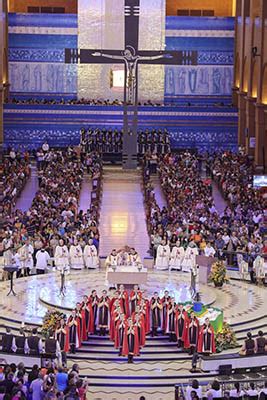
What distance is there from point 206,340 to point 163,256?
8.12 meters

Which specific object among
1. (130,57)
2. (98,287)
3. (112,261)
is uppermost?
(130,57)

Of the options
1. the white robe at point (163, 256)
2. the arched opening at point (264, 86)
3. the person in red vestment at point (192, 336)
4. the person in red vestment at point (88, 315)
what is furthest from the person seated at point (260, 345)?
the arched opening at point (264, 86)

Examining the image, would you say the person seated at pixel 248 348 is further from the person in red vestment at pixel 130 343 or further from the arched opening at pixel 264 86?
the arched opening at pixel 264 86

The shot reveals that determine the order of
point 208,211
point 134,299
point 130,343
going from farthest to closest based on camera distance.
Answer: point 208,211, point 134,299, point 130,343

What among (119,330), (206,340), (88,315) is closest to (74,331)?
(88,315)

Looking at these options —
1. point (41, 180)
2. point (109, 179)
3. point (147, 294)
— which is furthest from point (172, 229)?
point (109, 179)

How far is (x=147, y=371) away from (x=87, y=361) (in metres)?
1.45

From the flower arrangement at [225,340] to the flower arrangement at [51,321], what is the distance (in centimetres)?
357

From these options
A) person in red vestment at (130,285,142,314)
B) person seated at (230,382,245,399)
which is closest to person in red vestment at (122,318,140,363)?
person in red vestment at (130,285,142,314)

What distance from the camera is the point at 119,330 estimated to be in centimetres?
2456

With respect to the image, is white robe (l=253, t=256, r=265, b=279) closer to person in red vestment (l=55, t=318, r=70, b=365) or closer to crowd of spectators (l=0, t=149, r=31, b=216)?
person in red vestment (l=55, t=318, r=70, b=365)

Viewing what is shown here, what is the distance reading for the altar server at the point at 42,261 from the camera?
104ft

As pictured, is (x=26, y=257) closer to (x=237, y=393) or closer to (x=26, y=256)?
(x=26, y=256)

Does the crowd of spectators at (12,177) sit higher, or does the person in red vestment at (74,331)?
Answer: the crowd of spectators at (12,177)
